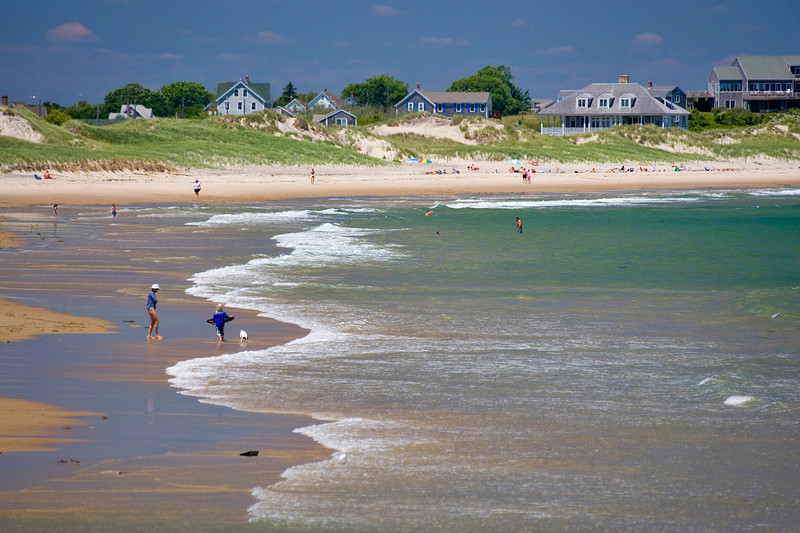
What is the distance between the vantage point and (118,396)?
11.5m

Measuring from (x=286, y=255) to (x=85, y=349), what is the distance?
1359 centimetres

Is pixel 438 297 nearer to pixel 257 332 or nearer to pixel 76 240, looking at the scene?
pixel 257 332

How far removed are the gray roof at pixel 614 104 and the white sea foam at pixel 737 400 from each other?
107 m

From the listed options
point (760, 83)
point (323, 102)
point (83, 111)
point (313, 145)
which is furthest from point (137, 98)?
point (760, 83)

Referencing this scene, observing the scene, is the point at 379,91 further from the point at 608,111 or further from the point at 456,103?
the point at 608,111

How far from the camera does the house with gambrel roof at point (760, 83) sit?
435ft

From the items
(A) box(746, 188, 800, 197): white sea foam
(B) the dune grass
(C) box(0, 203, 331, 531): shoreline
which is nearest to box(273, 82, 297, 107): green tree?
(B) the dune grass

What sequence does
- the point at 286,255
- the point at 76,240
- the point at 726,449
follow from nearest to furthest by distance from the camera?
the point at 726,449 → the point at 286,255 → the point at 76,240

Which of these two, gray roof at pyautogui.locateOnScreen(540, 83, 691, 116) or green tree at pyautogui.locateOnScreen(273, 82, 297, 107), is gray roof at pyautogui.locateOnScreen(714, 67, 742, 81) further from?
green tree at pyautogui.locateOnScreen(273, 82, 297, 107)

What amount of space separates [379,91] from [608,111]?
5014 centimetres

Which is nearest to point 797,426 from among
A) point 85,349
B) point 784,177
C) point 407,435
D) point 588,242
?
point 407,435

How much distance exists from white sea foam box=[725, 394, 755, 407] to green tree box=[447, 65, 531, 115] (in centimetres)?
14369

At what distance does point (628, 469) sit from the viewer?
9.28 m

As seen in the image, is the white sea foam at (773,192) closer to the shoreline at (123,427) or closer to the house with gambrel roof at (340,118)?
the shoreline at (123,427)
